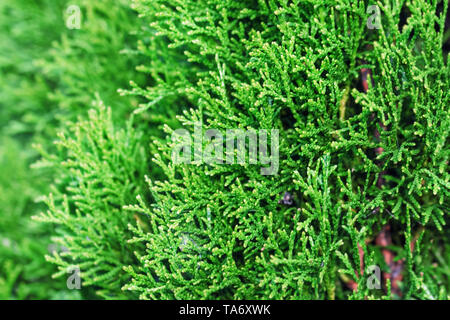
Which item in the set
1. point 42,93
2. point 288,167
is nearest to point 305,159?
point 288,167

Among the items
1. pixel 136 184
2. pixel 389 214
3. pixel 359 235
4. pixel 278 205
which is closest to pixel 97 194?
pixel 136 184

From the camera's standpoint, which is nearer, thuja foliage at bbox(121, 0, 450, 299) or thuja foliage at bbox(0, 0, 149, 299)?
thuja foliage at bbox(121, 0, 450, 299)

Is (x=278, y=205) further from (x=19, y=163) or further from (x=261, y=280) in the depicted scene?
(x=19, y=163)

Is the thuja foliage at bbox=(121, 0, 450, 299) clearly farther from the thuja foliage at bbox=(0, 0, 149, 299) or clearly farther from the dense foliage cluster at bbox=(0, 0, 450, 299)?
the thuja foliage at bbox=(0, 0, 149, 299)

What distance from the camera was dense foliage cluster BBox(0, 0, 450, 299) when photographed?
5.99 feet

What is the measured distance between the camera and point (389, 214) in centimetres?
199

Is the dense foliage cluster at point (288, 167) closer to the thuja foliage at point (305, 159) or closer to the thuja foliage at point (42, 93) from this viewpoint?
the thuja foliage at point (305, 159)

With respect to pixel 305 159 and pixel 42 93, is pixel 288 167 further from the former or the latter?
pixel 42 93

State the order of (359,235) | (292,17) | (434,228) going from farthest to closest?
(434,228) → (292,17) → (359,235)

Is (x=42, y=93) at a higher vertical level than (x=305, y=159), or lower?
higher

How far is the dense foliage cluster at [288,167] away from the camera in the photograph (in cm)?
183

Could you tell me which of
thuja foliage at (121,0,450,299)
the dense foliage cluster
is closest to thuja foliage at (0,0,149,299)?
the dense foliage cluster

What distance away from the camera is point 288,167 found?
1.96 m

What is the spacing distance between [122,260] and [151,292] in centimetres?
45
